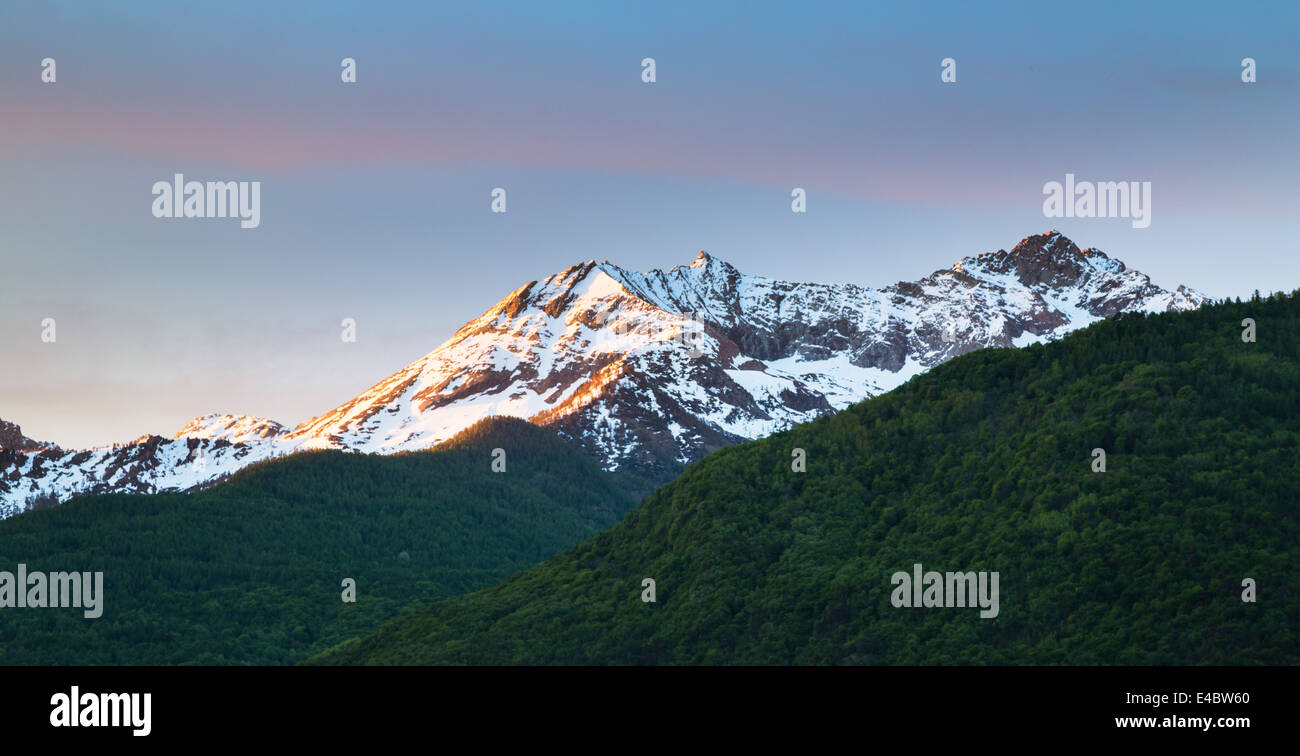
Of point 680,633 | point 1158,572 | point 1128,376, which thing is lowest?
point 680,633

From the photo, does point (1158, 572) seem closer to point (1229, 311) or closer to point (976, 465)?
point (976, 465)

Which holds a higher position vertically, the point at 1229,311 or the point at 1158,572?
the point at 1229,311
